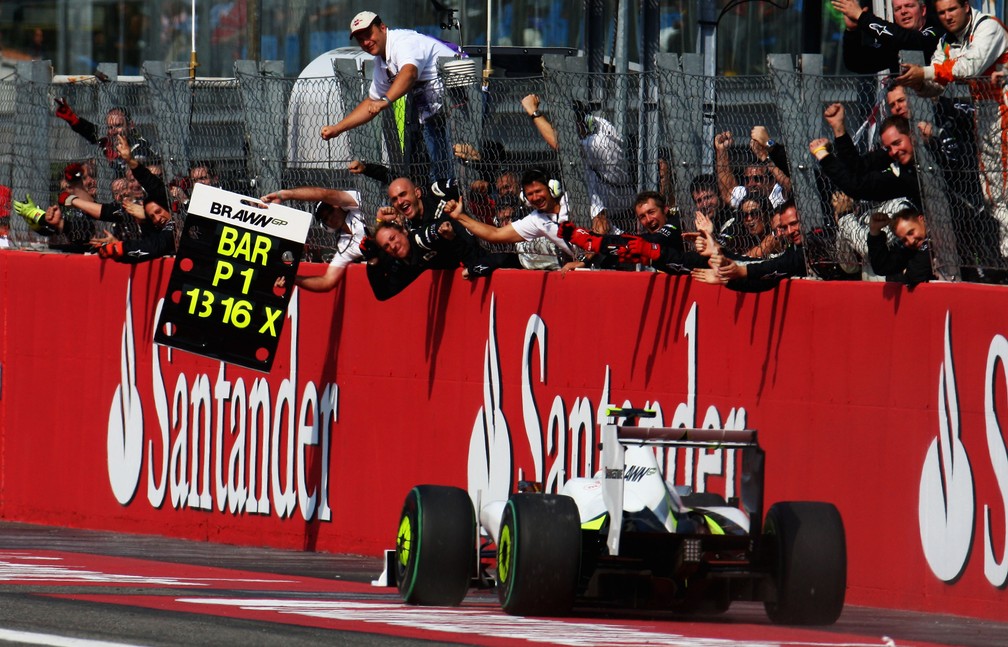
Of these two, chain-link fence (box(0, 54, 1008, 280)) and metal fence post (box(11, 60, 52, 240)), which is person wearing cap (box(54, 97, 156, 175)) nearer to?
chain-link fence (box(0, 54, 1008, 280))

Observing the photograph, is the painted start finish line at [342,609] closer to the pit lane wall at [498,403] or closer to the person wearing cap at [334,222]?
the pit lane wall at [498,403]

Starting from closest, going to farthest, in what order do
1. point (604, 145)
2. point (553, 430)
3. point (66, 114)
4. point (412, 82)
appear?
1. point (604, 145)
2. point (553, 430)
3. point (412, 82)
4. point (66, 114)

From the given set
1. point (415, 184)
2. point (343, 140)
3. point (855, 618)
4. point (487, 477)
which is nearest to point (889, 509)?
point (855, 618)

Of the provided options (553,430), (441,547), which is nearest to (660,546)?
(441,547)

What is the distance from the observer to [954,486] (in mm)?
10164

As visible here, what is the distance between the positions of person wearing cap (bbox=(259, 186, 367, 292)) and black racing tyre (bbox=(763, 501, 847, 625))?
5.24 metres

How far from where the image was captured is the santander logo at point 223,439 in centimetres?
1416

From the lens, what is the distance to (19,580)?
10.8 metres

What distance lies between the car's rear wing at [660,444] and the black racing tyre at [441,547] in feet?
2.74

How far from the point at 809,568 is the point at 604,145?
385cm

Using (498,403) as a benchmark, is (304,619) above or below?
below

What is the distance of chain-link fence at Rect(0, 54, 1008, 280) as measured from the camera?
10.3 metres

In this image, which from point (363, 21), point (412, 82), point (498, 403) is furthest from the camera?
point (498, 403)

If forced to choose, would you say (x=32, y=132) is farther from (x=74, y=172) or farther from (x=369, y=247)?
(x=369, y=247)
